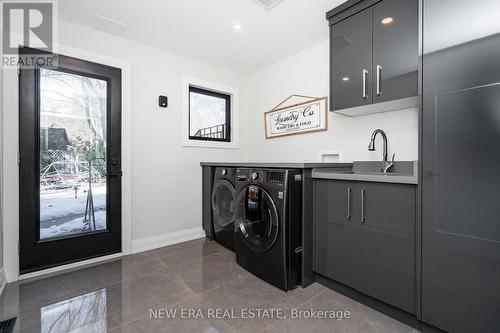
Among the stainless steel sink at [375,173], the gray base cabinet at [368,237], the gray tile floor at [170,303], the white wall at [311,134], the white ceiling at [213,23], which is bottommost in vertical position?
the gray tile floor at [170,303]

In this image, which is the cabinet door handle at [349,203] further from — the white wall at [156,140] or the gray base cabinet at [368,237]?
the white wall at [156,140]

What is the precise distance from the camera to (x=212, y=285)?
1875mm

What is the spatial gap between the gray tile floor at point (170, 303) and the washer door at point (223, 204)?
21.8 inches

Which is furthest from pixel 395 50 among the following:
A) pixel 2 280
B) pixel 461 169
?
pixel 2 280

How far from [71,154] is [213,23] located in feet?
6.36

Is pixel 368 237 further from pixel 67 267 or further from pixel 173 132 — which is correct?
pixel 67 267

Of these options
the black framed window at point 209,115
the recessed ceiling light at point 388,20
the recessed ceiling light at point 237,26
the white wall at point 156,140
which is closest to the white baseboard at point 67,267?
the white wall at point 156,140

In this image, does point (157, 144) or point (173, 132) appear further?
point (173, 132)

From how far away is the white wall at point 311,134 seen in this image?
199cm

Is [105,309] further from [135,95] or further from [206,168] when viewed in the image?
[135,95]

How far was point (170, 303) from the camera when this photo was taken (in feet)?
5.36

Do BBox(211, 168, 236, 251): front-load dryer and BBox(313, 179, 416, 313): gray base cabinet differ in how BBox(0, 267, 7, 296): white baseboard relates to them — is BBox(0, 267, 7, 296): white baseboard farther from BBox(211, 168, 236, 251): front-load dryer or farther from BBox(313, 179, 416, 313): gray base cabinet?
BBox(313, 179, 416, 313): gray base cabinet

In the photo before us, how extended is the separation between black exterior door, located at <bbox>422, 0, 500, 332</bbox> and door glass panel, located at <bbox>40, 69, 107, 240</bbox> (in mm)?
2859

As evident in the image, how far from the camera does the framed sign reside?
2.59 metres
